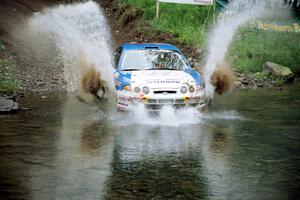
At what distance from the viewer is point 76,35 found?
23.0 meters

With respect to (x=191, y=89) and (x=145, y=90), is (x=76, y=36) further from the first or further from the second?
(x=191, y=89)

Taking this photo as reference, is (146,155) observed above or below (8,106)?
above

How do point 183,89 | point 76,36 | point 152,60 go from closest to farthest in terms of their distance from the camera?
1. point 183,89
2. point 152,60
3. point 76,36

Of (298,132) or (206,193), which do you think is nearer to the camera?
(206,193)

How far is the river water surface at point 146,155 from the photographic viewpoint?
724 cm

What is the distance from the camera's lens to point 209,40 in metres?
23.7

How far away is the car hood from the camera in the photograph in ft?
41.0

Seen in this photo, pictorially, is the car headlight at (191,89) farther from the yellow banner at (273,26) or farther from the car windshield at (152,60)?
the yellow banner at (273,26)

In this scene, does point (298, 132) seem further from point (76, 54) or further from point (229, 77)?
point (76, 54)

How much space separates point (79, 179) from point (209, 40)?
16.7 meters

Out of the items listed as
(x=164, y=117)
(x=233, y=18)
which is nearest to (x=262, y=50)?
(x=233, y=18)

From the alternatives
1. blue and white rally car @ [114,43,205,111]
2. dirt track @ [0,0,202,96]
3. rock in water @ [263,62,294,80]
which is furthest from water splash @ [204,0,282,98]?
blue and white rally car @ [114,43,205,111]

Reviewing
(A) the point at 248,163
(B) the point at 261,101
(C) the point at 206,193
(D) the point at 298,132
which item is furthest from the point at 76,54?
(C) the point at 206,193

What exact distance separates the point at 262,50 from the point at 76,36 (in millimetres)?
7356
